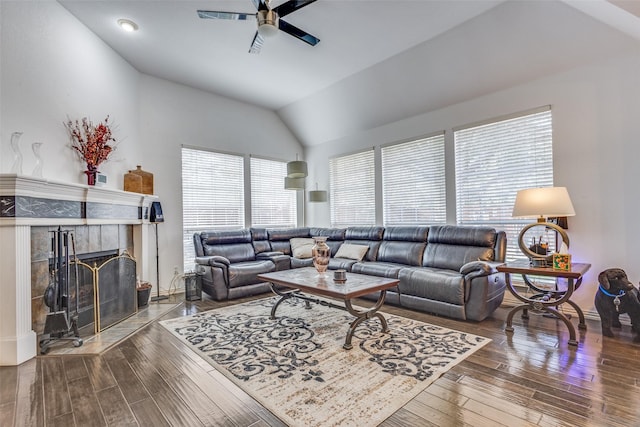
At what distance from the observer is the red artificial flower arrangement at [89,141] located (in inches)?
136

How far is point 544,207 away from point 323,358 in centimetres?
254

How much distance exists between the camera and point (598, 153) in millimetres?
3406

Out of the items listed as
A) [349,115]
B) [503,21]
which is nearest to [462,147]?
[503,21]

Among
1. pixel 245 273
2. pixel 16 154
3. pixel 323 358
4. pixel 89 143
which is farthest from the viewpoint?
pixel 245 273

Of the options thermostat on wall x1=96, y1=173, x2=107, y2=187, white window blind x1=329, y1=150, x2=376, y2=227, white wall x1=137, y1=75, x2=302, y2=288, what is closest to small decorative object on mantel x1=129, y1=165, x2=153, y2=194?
white wall x1=137, y1=75, x2=302, y2=288

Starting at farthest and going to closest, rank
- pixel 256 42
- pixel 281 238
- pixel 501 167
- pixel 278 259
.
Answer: pixel 281 238, pixel 278 259, pixel 501 167, pixel 256 42

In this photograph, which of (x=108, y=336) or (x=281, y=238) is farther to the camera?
(x=281, y=238)

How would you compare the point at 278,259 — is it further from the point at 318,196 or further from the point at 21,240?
the point at 21,240

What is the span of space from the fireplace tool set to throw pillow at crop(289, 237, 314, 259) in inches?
129

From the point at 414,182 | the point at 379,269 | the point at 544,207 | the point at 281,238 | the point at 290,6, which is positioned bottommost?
the point at 379,269

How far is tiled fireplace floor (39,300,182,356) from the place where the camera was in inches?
108

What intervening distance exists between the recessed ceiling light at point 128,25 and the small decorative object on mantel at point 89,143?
3.85 feet

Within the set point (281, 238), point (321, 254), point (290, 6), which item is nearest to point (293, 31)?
point (290, 6)

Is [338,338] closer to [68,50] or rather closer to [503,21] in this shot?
[503,21]
